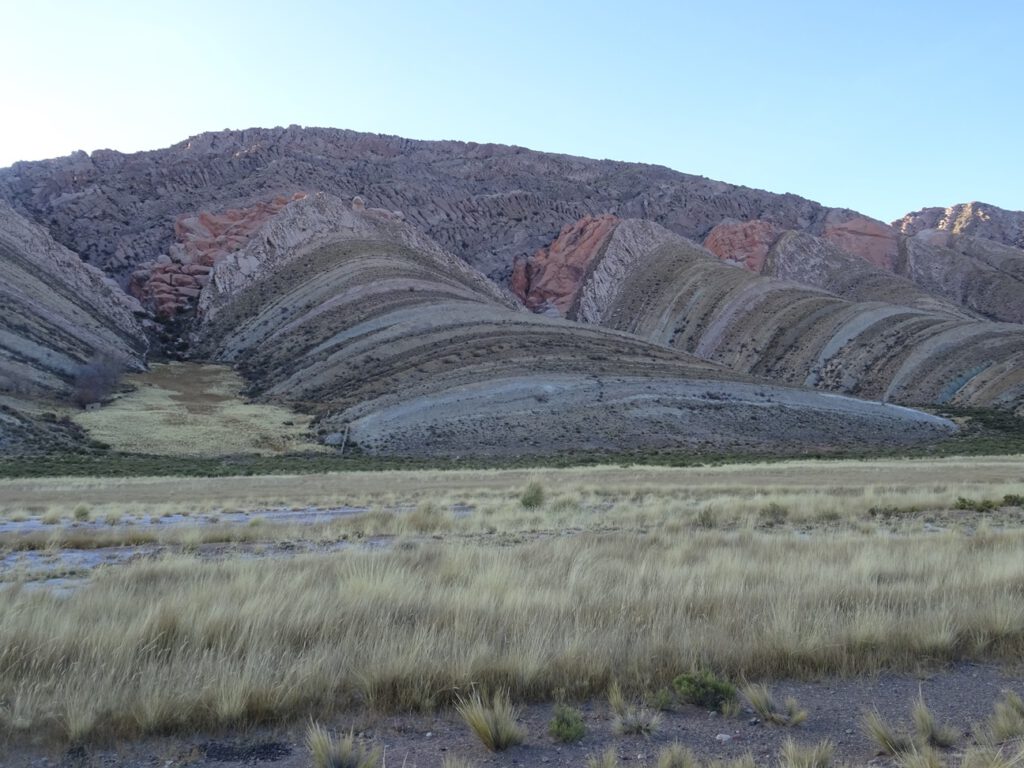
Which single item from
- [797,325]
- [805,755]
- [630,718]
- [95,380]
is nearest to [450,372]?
[95,380]

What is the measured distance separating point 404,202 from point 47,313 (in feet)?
206

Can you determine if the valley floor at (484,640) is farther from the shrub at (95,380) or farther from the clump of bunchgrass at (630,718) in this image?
the shrub at (95,380)

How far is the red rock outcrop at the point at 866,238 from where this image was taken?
126 meters

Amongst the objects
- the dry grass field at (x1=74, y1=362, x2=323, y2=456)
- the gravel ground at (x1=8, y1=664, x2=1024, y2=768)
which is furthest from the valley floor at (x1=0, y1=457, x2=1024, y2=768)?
the dry grass field at (x1=74, y1=362, x2=323, y2=456)

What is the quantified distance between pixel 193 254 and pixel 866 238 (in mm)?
103191

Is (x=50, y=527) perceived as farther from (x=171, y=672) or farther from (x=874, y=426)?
(x=874, y=426)

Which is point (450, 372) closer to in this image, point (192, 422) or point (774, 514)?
point (192, 422)

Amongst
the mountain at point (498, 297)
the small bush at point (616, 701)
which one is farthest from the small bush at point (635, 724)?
the mountain at point (498, 297)

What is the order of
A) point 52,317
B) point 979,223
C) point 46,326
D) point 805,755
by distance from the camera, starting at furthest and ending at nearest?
point 979,223 < point 52,317 < point 46,326 < point 805,755

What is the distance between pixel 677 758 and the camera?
13.9 ft

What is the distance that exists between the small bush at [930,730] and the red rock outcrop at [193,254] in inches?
3899

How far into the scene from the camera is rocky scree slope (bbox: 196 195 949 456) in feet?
181

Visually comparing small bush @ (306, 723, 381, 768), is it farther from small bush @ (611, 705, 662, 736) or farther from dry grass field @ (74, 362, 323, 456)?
dry grass field @ (74, 362, 323, 456)

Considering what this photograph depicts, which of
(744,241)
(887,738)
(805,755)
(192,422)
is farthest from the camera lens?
(744,241)
